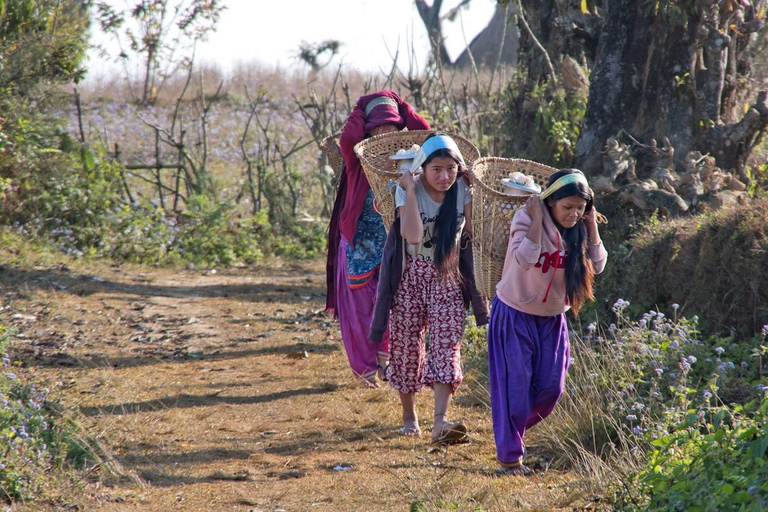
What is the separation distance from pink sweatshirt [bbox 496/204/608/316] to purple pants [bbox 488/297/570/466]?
91 millimetres

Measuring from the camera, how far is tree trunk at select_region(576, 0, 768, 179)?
8.34m

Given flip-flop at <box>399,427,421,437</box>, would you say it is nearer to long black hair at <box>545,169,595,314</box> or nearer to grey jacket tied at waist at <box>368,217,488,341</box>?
grey jacket tied at waist at <box>368,217,488,341</box>

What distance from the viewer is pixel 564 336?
14.8 feet

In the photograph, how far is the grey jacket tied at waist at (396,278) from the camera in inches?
201

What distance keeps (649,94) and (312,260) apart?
6132 mm

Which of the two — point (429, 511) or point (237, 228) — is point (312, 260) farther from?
point (429, 511)

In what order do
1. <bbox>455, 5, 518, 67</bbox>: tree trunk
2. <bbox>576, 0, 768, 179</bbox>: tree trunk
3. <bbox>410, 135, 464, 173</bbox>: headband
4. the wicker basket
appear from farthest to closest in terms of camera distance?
1. <bbox>455, 5, 518, 67</bbox>: tree trunk
2. <bbox>576, 0, 768, 179</bbox>: tree trunk
3. the wicker basket
4. <bbox>410, 135, 464, 173</bbox>: headband

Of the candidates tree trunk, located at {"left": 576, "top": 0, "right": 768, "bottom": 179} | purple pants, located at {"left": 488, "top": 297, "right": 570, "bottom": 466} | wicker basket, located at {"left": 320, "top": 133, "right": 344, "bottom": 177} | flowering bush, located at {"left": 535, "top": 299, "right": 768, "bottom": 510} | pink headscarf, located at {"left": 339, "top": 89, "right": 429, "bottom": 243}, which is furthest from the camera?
tree trunk, located at {"left": 576, "top": 0, "right": 768, "bottom": 179}

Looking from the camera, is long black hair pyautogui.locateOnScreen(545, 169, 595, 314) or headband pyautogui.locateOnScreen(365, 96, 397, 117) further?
headband pyautogui.locateOnScreen(365, 96, 397, 117)

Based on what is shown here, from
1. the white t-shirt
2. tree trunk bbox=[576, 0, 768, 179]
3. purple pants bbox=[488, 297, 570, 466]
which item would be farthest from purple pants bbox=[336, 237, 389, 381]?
tree trunk bbox=[576, 0, 768, 179]

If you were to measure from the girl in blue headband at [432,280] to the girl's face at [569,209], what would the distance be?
32.9 inches

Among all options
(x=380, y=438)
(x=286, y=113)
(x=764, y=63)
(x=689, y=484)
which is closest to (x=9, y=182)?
(x=380, y=438)

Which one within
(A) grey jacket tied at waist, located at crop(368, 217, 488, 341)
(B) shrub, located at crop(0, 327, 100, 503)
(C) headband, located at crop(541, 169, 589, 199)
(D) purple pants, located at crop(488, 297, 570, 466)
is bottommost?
(B) shrub, located at crop(0, 327, 100, 503)

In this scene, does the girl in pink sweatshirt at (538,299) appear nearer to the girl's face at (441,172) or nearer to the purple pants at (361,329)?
the girl's face at (441,172)
